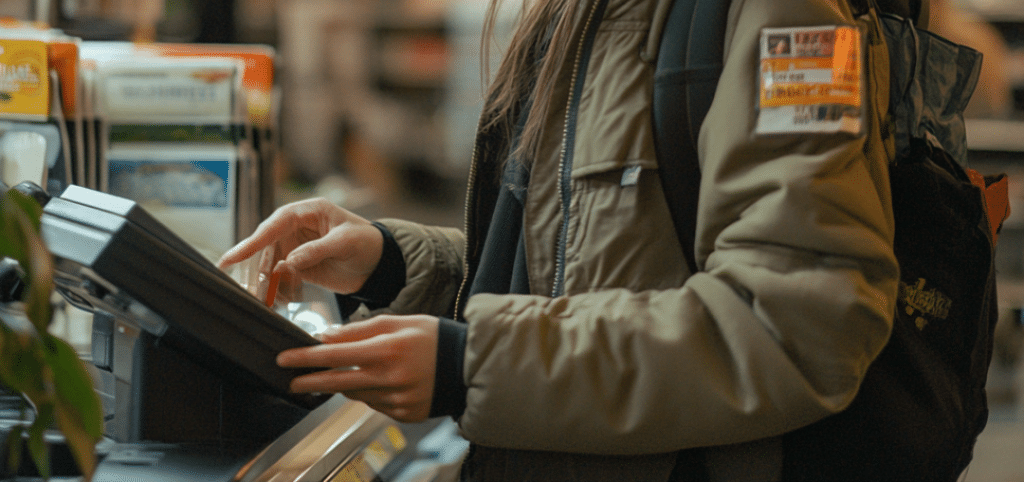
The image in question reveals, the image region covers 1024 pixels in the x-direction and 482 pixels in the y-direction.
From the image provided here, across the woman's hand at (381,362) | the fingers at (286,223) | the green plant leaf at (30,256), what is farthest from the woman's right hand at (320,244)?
the green plant leaf at (30,256)

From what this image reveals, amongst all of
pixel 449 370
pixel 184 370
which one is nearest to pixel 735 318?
pixel 449 370

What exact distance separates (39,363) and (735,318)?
52cm

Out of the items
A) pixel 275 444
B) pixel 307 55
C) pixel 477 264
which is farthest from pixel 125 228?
pixel 307 55

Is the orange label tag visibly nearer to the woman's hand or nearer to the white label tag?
the woman's hand

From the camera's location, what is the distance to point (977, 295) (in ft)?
2.72

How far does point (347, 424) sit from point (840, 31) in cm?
77

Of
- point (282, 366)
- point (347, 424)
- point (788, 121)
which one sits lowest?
point (347, 424)

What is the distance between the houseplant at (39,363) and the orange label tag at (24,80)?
2.96 ft

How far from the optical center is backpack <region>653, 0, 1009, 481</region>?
0.77 meters

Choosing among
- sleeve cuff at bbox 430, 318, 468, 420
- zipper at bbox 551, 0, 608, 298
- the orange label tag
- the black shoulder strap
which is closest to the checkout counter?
sleeve cuff at bbox 430, 318, 468, 420

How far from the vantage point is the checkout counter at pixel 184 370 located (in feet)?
2.02

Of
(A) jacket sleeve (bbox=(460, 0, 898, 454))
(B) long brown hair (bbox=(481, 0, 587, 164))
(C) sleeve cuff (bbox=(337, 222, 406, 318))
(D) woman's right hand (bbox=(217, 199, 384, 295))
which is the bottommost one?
(C) sleeve cuff (bbox=(337, 222, 406, 318))

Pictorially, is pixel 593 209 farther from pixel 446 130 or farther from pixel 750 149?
pixel 446 130

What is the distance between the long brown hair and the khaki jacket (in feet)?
0.65
